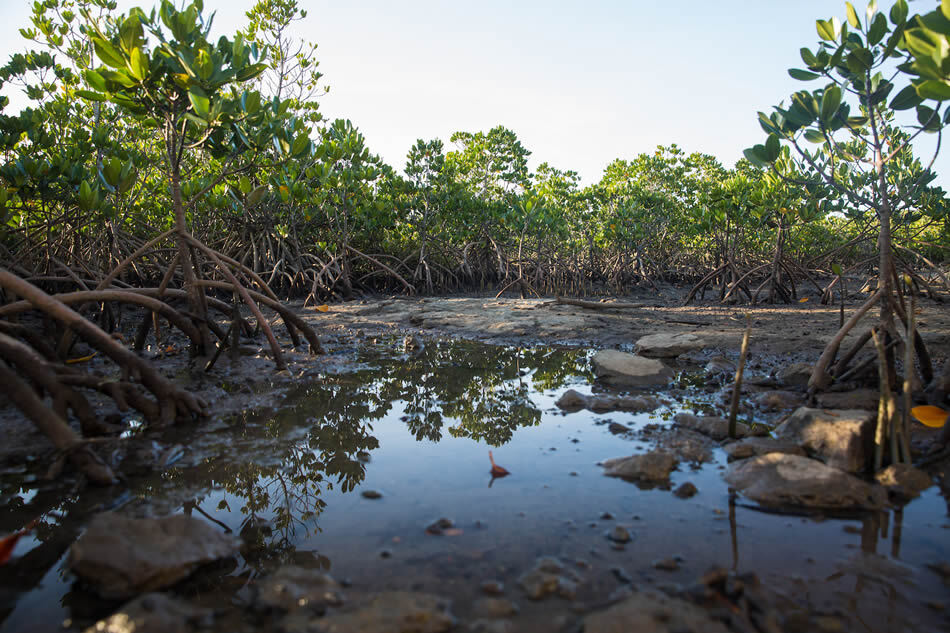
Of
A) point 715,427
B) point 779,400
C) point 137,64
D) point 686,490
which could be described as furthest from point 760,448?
point 137,64

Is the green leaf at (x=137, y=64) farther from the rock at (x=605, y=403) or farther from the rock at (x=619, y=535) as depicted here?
the rock at (x=619, y=535)

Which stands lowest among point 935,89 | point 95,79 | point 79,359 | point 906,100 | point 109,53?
point 79,359

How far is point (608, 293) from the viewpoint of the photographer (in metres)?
13.1

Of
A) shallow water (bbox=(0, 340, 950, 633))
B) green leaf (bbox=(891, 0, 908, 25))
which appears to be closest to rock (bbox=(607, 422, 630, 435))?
shallow water (bbox=(0, 340, 950, 633))

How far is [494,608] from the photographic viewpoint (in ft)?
4.16

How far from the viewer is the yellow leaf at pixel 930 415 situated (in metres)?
2.42

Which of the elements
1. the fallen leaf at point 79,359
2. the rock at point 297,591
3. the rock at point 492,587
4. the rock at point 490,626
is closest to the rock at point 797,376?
the rock at point 492,587

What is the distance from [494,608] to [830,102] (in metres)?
3.26

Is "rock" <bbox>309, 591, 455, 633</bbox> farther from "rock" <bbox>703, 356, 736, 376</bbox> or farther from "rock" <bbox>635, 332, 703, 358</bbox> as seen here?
"rock" <bbox>635, 332, 703, 358</bbox>

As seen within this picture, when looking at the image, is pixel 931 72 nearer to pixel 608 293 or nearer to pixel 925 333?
pixel 925 333

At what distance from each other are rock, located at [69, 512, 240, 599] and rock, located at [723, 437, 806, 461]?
1980 millimetres

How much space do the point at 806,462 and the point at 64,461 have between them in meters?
2.80

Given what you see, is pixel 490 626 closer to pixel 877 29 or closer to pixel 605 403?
pixel 605 403

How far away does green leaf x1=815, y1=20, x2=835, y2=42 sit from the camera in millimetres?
2783
